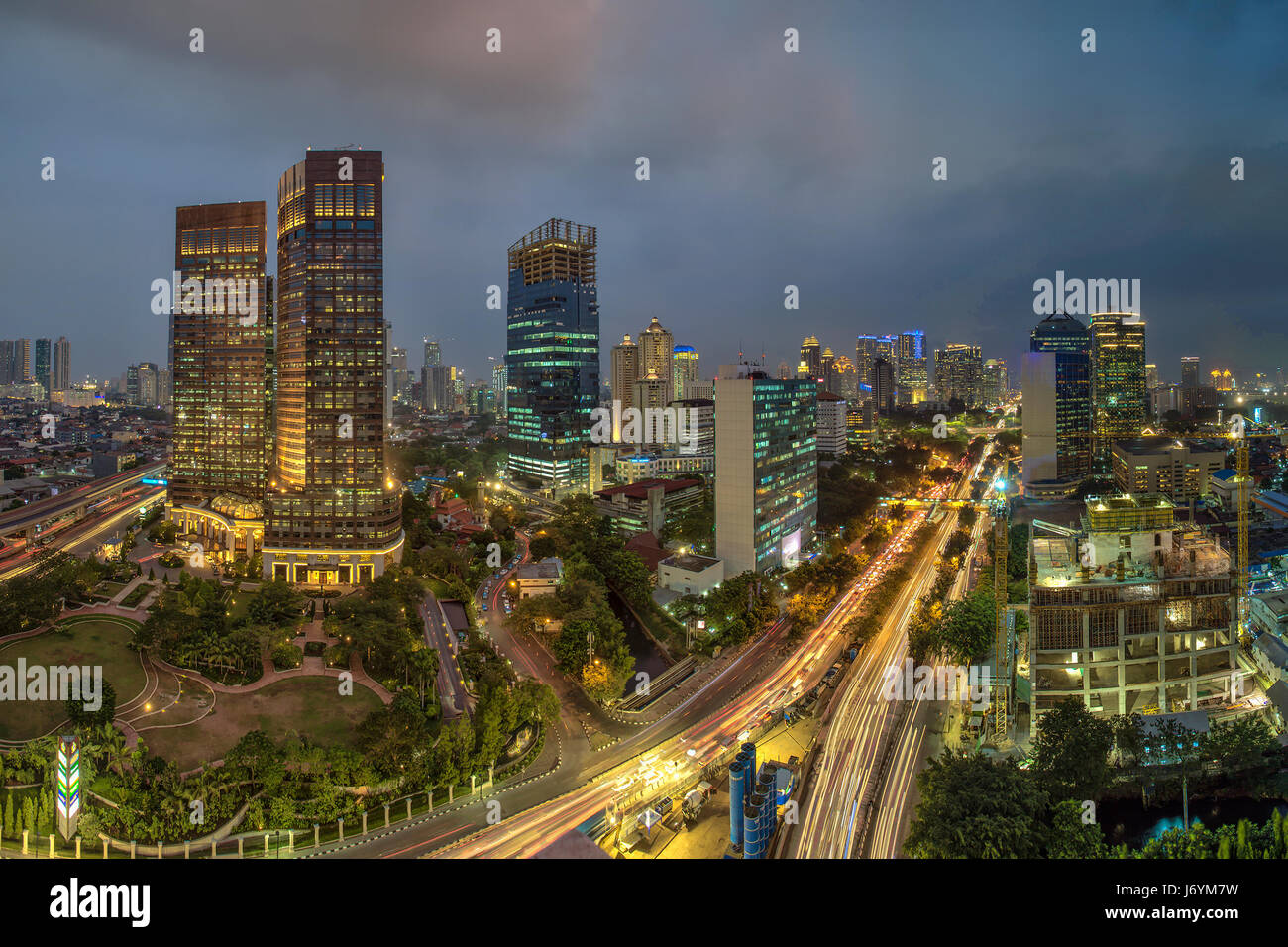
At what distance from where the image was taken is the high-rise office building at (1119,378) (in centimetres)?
4294

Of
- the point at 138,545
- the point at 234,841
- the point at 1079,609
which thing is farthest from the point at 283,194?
the point at 1079,609

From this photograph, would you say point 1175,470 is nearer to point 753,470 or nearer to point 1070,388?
point 1070,388

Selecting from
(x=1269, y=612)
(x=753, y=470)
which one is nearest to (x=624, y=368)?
(x=753, y=470)

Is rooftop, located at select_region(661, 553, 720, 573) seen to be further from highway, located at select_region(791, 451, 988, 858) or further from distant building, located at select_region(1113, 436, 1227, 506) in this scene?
distant building, located at select_region(1113, 436, 1227, 506)

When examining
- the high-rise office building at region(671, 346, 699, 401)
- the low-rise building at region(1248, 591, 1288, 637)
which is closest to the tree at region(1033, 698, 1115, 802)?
the low-rise building at region(1248, 591, 1288, 637)

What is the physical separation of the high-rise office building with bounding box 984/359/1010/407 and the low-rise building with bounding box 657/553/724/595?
8119 centimetres

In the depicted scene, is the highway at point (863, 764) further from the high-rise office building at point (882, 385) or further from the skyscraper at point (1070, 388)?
the high-rise office building at point (882, 385)

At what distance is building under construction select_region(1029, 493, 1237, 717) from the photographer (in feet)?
45.1

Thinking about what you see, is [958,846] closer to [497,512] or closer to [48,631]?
[48,631]

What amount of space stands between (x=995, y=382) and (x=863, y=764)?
92595mm

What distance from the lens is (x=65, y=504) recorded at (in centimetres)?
2981

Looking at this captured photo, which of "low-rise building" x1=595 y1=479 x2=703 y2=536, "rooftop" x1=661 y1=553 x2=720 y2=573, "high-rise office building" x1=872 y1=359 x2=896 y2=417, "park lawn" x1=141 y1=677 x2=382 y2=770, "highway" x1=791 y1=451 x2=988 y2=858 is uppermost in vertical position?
"high-rise office building" x1=872 y1=359 x2=896 y2=417

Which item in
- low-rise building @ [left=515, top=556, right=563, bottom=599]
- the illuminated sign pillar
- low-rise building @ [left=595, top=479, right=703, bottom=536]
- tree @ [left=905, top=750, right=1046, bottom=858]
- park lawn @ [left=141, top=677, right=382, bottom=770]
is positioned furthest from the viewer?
low-rise building @ [left=595, top=479, right=703, bottom=536]
